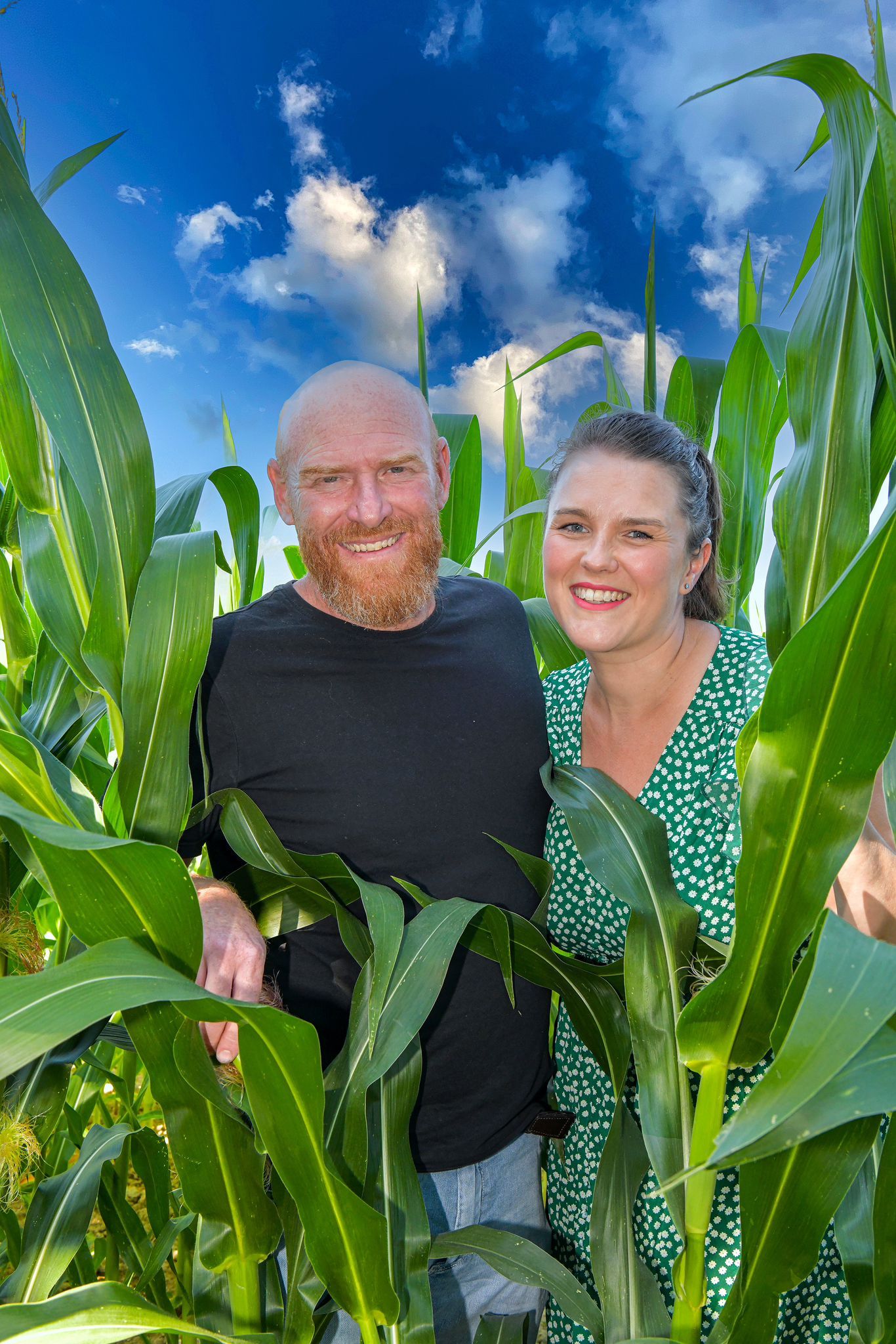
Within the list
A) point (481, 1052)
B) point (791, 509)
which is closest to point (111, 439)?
point (791, 509)

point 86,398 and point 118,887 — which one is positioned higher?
point 86,398

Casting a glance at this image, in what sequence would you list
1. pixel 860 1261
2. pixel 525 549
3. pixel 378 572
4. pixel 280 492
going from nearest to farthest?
pixel 860 1261
pixel 378 572
pixel 280 492
pixel 525 549

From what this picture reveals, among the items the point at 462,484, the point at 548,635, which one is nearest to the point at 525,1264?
the point at 548,635

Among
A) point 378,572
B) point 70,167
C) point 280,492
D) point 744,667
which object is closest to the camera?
point 70,167

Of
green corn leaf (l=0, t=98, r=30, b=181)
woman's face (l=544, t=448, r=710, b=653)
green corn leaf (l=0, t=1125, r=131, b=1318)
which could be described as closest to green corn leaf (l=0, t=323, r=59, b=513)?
green corn leaf (l=0, t=98, r=30, b=181)

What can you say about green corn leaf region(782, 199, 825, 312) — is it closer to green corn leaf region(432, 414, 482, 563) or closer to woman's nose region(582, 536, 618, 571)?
woman's nose region(582, 536, 618, 571)

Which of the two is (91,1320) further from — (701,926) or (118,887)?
(701,926)

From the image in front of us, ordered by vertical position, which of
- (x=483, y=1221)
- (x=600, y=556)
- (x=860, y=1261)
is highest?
(x=600, y=556)

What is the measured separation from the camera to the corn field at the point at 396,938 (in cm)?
38

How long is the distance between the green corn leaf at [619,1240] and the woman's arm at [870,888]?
219 millimetres

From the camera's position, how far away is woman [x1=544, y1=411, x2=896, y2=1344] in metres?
0.74

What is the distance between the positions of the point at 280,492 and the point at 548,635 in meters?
0.37

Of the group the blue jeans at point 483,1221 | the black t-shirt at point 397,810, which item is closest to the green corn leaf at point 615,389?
the black t-shirt at point 397,810

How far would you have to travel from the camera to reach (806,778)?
40cm
